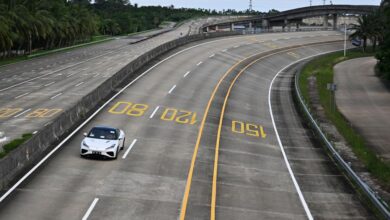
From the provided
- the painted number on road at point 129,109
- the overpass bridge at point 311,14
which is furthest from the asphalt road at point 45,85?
the overpass bridge at point 311,14

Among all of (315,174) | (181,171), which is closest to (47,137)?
(181,171)

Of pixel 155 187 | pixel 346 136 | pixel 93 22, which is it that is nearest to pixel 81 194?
pixel 155 187

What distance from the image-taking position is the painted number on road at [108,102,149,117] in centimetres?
3913

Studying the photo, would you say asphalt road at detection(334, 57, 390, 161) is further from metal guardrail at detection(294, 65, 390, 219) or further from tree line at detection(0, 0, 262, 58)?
tree line at detection(0, 0, 262, 58)

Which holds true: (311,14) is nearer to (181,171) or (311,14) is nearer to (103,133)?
(103,133)

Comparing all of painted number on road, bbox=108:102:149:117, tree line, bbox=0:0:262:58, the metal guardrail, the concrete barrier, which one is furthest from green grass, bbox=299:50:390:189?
tree line, bbox=0:0:262:58

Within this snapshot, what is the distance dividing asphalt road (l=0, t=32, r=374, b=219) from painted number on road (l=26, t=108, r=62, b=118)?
13.0 feet

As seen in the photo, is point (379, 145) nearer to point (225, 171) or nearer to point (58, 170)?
point (225, 171)

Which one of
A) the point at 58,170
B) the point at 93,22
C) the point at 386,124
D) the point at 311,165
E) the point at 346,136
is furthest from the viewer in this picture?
the point at 93,22

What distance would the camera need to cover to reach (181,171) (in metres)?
26.4

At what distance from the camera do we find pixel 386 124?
149ft

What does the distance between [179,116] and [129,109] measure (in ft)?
11.5

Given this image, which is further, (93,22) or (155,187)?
(93,22)

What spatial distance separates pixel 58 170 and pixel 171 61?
140 ft
